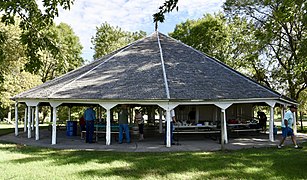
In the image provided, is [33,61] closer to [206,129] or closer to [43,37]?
[43,37]

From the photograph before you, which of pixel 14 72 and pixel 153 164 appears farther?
pixel 14 72

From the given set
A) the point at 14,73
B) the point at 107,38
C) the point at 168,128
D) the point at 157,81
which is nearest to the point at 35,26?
the point at 168,128

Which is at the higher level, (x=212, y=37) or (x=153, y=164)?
(x=212, y=37)

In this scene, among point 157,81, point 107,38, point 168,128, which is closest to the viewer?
point 168,128

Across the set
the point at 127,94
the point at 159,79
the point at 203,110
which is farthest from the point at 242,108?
the point at 127,94

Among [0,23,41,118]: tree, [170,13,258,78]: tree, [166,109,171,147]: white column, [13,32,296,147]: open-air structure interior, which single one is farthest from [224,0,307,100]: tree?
[0,23,41,118]: tree

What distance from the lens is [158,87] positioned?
605 inches

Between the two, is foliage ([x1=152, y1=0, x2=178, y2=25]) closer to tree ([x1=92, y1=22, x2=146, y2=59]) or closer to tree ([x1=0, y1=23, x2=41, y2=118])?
tree ([x1=0, y1=23, x2=41, y2=118])

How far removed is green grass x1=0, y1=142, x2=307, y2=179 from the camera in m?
8.60

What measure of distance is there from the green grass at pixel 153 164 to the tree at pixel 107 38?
3124 cm

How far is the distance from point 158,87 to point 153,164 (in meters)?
5.94

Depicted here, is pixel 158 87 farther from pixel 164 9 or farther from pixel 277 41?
pixel 277 41

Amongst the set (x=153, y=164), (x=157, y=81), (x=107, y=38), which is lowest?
(x=153, y=164)

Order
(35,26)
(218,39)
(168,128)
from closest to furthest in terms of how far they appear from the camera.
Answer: (35,26), (168,128), (218,39)
